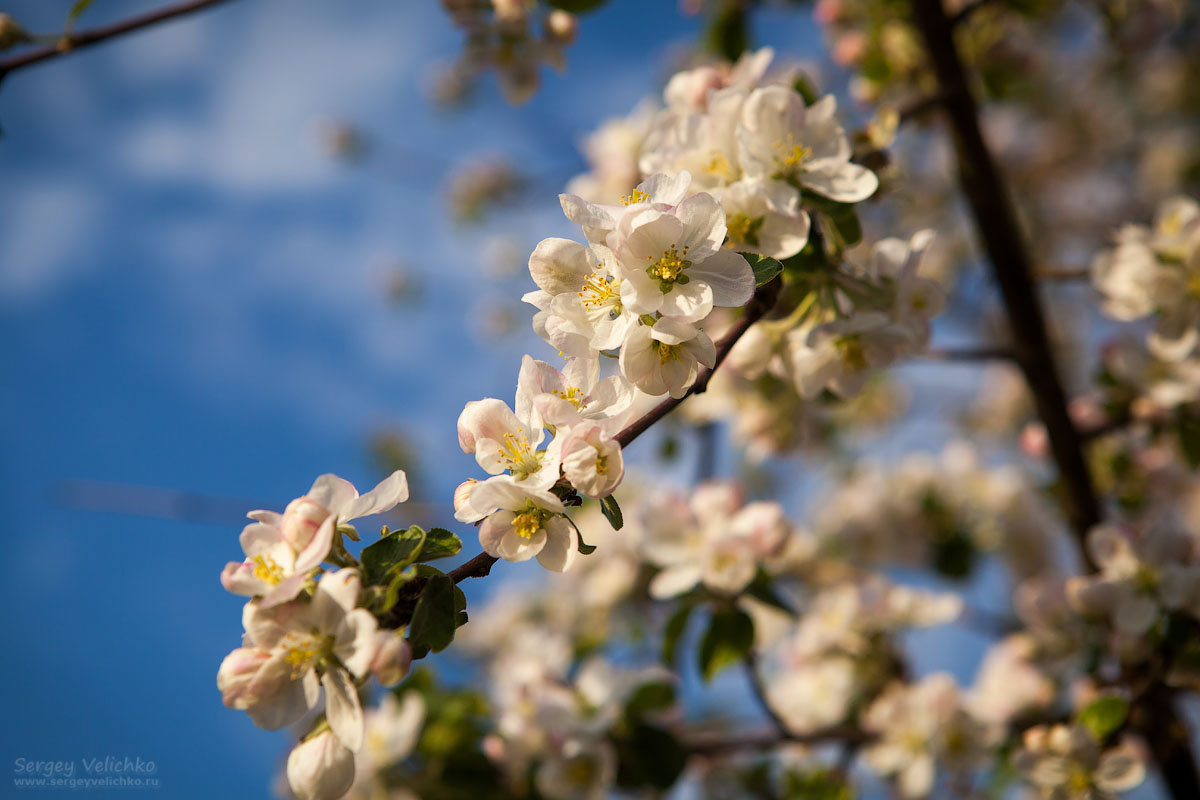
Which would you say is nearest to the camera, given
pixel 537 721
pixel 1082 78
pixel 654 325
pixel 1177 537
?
pixel 654 325

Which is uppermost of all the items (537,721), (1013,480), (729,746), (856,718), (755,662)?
(537,721)

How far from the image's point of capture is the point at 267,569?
106 cm

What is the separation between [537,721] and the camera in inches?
77.0

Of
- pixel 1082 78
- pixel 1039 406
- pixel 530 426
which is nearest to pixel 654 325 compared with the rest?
pixel 530 426

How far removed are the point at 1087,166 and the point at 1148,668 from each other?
5555 millimetres

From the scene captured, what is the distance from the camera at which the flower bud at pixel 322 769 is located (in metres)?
1.02

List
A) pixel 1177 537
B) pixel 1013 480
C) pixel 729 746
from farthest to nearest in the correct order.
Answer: pixel 1013 480 < pixel 729 746 < pixel 1177 537

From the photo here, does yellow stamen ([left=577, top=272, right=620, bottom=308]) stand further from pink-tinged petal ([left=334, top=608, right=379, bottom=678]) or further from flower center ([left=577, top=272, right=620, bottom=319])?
pink-tinged petal ([left=334, top=608, right=379, bottom=678])

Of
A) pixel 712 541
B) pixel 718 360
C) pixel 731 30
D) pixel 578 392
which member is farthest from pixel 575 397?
pixel 731 30

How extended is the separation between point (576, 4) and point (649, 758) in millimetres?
1876

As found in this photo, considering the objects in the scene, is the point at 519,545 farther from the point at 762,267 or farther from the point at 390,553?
the point at 762,267

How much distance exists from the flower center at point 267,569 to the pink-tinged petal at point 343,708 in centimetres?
14

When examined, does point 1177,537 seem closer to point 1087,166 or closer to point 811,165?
point 811,165

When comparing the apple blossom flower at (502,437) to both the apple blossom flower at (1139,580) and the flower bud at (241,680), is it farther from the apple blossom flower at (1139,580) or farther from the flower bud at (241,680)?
the apple blossom flower at (1139,580)
